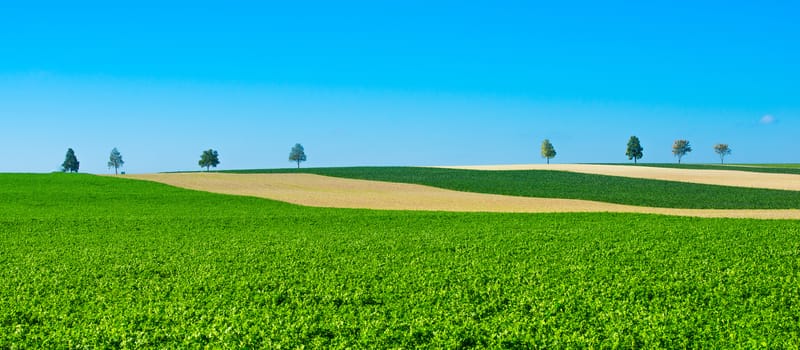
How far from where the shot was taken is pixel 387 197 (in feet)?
129

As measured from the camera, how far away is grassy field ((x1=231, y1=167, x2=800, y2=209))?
36156 millimetres

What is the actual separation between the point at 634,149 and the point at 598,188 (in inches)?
2539

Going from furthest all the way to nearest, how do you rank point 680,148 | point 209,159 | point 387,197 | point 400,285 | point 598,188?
point 680,148, point 209,159, point 598,188, point 387,197, point 400,285

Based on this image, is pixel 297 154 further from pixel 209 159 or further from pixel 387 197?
pixel 387 197

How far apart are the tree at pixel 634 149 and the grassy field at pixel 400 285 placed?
8609cm

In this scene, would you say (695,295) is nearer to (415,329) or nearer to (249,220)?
(415,329)

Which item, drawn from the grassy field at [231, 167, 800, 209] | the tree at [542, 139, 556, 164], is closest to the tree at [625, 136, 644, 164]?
the tree at [542, 139, 556, 164]

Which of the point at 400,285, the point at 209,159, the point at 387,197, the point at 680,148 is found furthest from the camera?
the point at 680,148

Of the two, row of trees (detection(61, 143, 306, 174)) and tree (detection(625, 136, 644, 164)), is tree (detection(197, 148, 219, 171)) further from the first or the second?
tree (detection(625, 136, 644, 164))

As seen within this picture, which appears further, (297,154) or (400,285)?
(297,154)

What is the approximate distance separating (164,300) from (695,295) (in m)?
9.16

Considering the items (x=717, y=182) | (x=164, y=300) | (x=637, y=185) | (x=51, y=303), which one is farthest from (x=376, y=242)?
(x=717, y=182)

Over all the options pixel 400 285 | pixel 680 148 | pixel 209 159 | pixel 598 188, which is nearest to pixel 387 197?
pixel 598 188

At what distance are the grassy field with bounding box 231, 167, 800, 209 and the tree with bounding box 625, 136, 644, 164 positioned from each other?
51.4m
